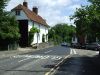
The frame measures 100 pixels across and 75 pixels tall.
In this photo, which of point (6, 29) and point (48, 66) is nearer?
point (48, 66)

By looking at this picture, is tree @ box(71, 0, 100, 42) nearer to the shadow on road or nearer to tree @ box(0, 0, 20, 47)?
the shadow on road

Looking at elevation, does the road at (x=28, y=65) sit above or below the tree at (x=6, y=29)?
below

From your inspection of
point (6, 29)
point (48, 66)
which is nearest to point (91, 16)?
point (48, 66)

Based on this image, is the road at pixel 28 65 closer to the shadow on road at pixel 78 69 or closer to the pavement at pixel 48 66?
the pavement at pixel 48 66

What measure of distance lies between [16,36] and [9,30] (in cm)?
159

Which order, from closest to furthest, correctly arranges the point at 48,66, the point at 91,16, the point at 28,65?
the point at 48,66 → the point at 28,65 → the point at 91,16

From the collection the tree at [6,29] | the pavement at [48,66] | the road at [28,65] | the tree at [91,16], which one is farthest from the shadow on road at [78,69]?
the tree at [6,29]

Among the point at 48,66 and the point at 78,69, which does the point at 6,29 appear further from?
the point at 78,69

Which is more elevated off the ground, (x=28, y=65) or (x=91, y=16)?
(x=91, y=16)

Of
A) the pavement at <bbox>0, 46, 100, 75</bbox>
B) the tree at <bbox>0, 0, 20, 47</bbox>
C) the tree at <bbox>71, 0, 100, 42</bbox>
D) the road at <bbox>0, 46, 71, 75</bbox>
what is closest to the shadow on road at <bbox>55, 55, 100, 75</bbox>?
the pavement at <bbox>0, 46, 100, 75</bbox>

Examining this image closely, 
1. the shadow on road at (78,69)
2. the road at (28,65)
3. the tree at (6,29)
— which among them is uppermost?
the tree at (6,29)

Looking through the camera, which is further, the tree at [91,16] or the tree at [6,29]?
the tree at [6,29]

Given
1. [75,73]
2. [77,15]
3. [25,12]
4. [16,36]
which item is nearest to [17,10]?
[25,12]

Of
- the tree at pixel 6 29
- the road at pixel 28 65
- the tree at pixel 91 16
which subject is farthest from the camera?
the tree at pixel 6 29
